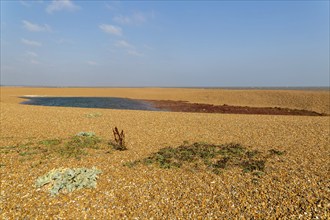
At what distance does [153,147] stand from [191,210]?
240 inches

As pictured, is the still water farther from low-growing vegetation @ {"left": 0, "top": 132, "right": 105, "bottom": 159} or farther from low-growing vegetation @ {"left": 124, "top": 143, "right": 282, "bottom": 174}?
low-growing vegetation @ {"left": 124, "top": 143, "right": 282, "bottom": 174}

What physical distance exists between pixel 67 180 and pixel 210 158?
613cm

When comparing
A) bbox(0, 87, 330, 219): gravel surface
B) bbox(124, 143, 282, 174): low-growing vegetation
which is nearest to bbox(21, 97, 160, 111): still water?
bbox(0, 87, 330, 219): gravel surface

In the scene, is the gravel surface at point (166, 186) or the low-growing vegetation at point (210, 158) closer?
the gravel surface at point (166, 186)

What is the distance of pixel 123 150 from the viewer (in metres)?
11.2

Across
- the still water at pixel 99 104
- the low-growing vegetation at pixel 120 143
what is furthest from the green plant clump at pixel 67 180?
the still water at pixel 99 104

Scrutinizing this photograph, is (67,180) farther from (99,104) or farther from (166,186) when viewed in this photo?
(99,104)

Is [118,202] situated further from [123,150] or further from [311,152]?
[311,152]

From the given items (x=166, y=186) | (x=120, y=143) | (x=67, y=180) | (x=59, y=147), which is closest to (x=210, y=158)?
(x=166, y=186)

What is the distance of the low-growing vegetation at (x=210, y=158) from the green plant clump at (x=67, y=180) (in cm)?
190

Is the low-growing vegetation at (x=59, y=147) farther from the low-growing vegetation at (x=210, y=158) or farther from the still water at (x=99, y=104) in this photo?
the still water at (x=99, y=104)

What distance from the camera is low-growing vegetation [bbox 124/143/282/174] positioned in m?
8.98

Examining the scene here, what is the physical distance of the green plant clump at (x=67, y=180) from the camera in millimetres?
6941

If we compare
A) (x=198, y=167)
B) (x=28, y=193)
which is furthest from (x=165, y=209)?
(x=28, y=193)
